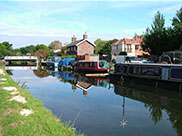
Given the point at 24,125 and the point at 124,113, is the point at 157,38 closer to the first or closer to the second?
the point at 124,113

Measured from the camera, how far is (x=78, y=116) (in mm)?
8922

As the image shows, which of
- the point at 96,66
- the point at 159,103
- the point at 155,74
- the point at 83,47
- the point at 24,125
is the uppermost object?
the point at 83,47

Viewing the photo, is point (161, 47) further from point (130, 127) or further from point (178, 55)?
point (130, 127)

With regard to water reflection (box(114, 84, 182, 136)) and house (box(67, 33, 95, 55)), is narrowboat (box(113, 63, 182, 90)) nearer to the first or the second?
water reflection (box(114, 84, 182, 136))

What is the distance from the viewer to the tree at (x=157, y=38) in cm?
3038

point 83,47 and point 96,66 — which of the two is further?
point 83,47

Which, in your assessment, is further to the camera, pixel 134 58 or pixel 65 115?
pixel 134 58

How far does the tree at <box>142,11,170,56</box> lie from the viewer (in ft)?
99.7

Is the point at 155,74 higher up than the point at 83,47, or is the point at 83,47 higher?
the point at 83,47

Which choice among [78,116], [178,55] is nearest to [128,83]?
[178,55]

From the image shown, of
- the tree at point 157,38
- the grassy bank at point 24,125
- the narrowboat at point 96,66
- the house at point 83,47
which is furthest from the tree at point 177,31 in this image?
A: the house at point 83,47

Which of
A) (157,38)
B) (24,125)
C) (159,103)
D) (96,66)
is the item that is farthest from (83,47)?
(24,125)

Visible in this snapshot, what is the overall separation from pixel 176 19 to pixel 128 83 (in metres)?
15.5

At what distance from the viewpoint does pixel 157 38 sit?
31.5 m
